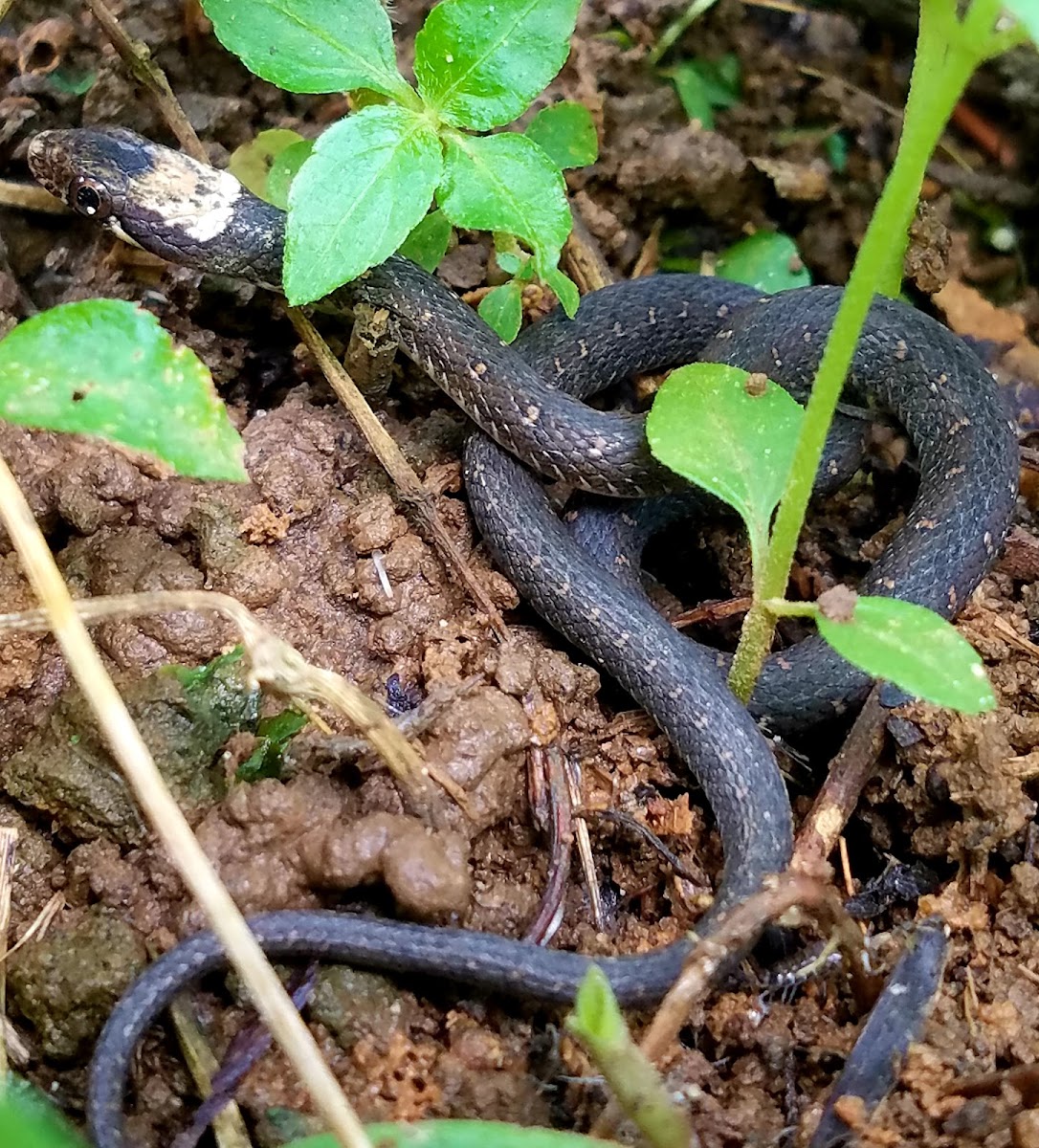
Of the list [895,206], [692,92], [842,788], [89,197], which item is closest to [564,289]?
[895,206]

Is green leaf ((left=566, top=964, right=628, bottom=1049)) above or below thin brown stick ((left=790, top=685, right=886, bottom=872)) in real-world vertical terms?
above

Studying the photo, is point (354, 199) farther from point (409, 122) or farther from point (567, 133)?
point (567, 133)

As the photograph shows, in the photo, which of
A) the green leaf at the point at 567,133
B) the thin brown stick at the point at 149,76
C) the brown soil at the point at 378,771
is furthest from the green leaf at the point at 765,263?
the thin brown stick at the point at 149,76

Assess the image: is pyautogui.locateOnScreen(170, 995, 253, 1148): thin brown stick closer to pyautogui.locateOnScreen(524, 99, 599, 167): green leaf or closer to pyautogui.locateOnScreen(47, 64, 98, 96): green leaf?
pyautogui.locateOnScreen(524, 99, 599, 167): green leaf

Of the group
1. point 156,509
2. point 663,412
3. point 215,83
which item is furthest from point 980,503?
point 215,83

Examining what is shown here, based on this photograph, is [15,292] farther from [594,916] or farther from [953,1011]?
[953,1011]

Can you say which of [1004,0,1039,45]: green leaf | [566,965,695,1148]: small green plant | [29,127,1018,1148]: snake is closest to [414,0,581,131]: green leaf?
[29,127,1018,1148]: snake

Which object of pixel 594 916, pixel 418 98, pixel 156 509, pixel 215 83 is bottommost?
pixel 594 916

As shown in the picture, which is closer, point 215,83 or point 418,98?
point 418,98
